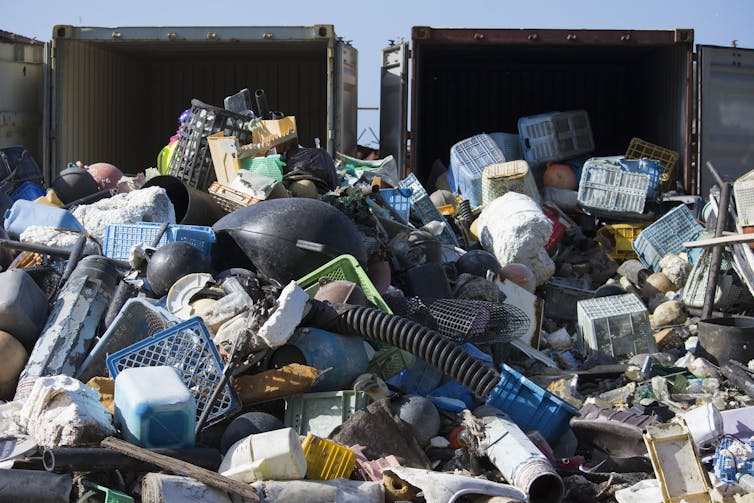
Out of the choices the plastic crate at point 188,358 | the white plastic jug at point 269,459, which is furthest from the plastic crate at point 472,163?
the white plastic jug at point 269,459

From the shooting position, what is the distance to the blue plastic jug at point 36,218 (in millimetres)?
6906

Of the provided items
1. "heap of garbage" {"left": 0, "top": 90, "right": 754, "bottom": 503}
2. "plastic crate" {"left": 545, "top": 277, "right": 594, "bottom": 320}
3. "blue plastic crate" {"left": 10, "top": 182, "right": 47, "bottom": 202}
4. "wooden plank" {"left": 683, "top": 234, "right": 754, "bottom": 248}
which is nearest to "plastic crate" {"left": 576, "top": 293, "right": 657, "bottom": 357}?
"heap of garbage" {"left": 0, "top": 90, "right": 754, "bottom": 503}

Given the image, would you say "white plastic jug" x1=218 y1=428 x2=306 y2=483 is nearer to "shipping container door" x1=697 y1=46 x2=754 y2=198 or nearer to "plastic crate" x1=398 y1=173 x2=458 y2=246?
"plastic crate" x1=398 y1=173 x2=458 y2=246

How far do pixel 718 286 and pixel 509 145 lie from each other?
3404mm

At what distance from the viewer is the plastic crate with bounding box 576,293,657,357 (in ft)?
23.6

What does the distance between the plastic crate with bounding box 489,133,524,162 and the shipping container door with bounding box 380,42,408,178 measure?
39.9 inches

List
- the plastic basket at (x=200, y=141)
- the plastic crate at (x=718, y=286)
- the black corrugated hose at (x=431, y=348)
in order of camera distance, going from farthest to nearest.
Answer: the plastic basket at (x=200, y=141), the plastic crate at (x=718, y=286), the black corrugated hose at (x=431, y=348)

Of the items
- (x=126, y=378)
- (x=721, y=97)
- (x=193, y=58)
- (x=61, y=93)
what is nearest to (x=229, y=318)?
(x=126, y=378)

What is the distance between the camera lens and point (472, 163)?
32.8 feet

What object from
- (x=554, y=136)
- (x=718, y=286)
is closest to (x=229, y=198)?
(x=718, y=286)

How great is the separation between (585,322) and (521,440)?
2.93 metres

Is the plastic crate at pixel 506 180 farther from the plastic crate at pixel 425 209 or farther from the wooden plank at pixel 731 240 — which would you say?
the wooden plank at pixel 731 240

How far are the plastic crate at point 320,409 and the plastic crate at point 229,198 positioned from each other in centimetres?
251

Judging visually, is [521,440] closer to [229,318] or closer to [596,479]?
[596,479]
